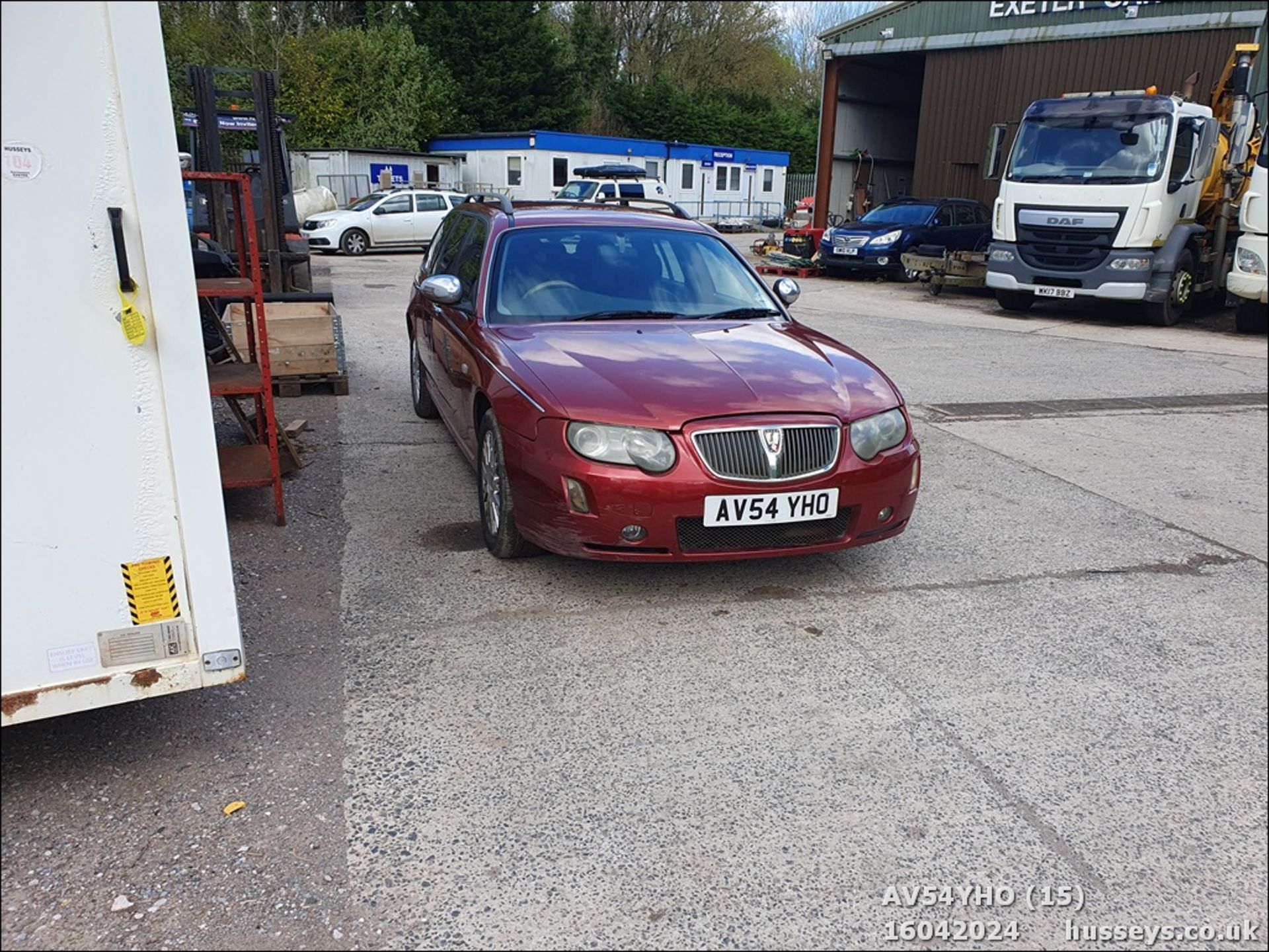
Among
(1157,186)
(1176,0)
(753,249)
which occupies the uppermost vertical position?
(1176,0)

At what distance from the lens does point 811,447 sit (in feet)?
13.4

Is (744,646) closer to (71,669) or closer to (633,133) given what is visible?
(71,669)

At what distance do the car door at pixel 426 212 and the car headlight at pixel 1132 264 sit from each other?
16.4 m

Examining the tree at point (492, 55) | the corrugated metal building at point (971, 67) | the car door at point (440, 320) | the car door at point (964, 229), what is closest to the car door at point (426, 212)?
the corrugated metal building at point (971, 67)

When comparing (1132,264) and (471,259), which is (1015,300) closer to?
(1132,264)

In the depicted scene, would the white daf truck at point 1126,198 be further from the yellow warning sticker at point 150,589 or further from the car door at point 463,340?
the yellow warning sticker at point 150,589

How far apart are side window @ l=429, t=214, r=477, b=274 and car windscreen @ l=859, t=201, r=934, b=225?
1512 centimetres

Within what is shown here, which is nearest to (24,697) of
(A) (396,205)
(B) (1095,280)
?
(B) (1095,280)

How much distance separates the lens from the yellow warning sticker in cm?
269

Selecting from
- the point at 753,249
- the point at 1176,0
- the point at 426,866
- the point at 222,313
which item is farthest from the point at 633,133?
the point at 426,866

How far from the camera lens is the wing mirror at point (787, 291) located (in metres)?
5.76

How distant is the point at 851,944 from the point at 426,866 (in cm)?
110

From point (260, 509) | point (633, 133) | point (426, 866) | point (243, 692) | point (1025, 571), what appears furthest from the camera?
point (633, 133)

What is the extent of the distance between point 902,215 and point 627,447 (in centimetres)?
1830
